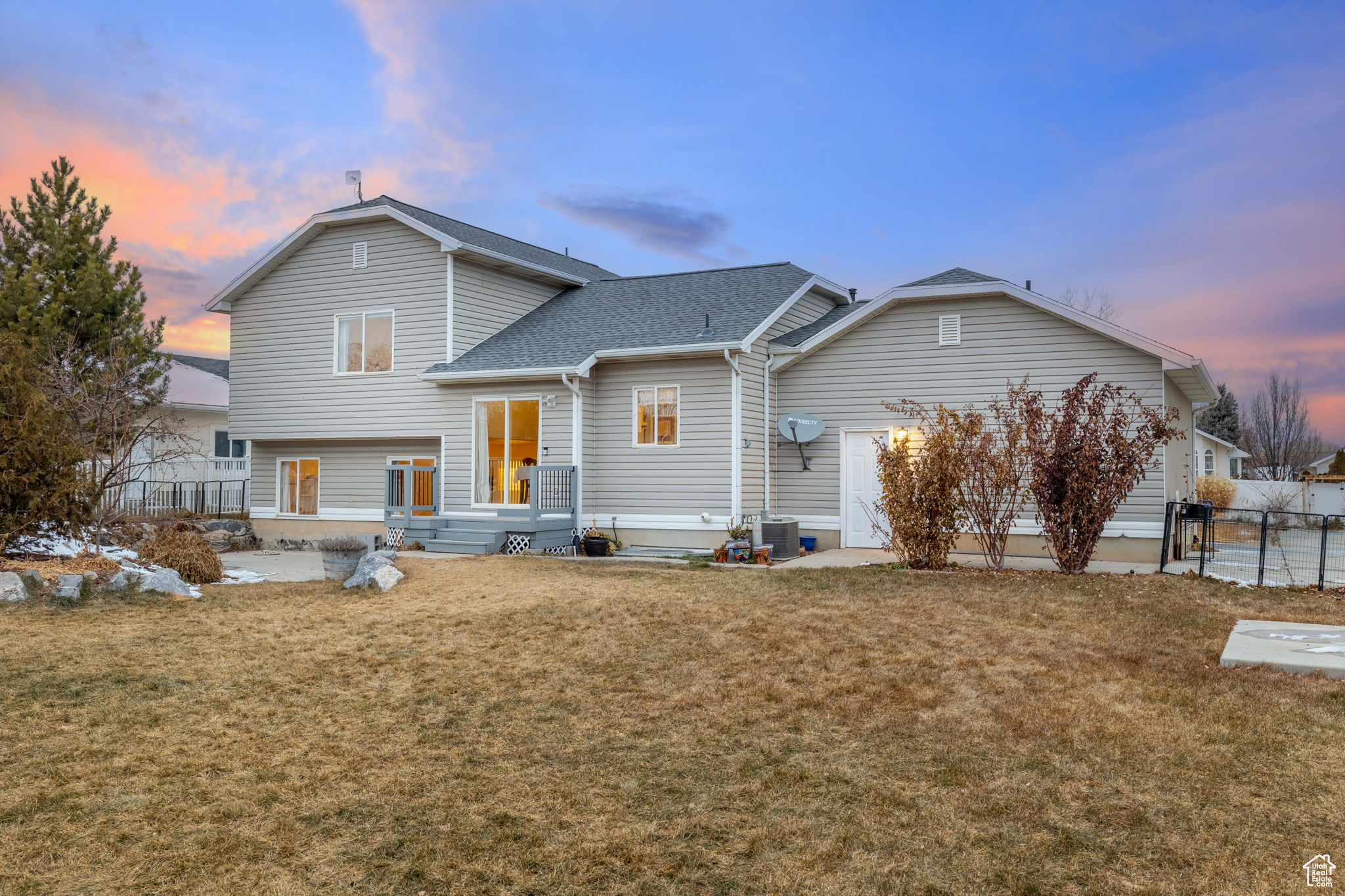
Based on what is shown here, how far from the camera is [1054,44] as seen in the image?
15.2 metres

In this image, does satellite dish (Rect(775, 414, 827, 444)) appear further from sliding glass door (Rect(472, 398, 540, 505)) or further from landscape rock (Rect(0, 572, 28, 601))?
landscape rock (Rect(0, 572, 28, 601))

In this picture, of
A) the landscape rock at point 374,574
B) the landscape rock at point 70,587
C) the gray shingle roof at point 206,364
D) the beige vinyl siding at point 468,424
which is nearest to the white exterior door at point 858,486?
the beige vinyl siding at point 468,424

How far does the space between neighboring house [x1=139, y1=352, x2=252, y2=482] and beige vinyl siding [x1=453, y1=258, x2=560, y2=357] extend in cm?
834

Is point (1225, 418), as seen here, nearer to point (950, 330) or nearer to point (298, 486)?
point (950, 330)

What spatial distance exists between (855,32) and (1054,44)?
3397 mm

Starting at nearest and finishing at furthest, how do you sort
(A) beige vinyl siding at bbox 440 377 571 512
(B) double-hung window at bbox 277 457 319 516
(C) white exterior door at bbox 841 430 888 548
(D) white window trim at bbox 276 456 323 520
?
1. (C) white exterior door at bbox 841 430 888 548
2. (A) beige vinyl siding at bbox 440 377 571 512
3. (D) white window trim at bbox 276 456 323 520
4. (B) double-hung window at bbox 277 457 319 516

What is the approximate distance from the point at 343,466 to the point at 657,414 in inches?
289

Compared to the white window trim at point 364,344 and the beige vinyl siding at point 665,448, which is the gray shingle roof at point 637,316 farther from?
the white window trim at point 364,344

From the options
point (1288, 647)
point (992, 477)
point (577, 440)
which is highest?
point (577, 440)

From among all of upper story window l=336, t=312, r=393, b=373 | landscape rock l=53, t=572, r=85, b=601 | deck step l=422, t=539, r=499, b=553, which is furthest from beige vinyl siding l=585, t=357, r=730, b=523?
landscape rock l=53, t=572, r=85, b=601

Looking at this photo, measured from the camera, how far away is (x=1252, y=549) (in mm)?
14617

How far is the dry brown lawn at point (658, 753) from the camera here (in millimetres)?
3701

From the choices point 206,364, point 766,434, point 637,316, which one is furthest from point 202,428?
point 766,434

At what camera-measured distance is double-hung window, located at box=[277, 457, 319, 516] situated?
18.9 meters
